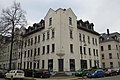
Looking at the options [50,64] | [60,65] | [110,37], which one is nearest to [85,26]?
[60,65]

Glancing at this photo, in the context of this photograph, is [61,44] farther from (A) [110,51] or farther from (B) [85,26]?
(A) [110,51]

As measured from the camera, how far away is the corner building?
36906 mm

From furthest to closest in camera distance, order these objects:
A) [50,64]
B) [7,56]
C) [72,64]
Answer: [7,56], [72,64], [50,64]

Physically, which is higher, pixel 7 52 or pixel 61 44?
pixel 61 44

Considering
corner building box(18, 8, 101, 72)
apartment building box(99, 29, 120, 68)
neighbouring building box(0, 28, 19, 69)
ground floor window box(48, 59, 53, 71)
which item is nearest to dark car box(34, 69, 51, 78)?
corner building box(18, 8, 101, 72)

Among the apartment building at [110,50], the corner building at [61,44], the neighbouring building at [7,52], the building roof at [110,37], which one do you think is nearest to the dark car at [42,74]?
the corner building at [61,44]

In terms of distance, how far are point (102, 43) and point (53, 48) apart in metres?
28.9

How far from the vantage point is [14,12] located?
1638 inches

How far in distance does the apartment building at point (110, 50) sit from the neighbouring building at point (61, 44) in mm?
11753

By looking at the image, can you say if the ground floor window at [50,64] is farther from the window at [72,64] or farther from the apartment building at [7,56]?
the apartment building at [7,56]

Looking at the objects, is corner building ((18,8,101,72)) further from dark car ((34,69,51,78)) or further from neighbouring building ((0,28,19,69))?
neighbouring building ((0,28,19,69))

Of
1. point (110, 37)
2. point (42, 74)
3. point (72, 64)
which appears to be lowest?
point (42, 74)

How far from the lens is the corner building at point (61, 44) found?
3691 centimetres

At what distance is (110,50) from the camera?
59.0m
